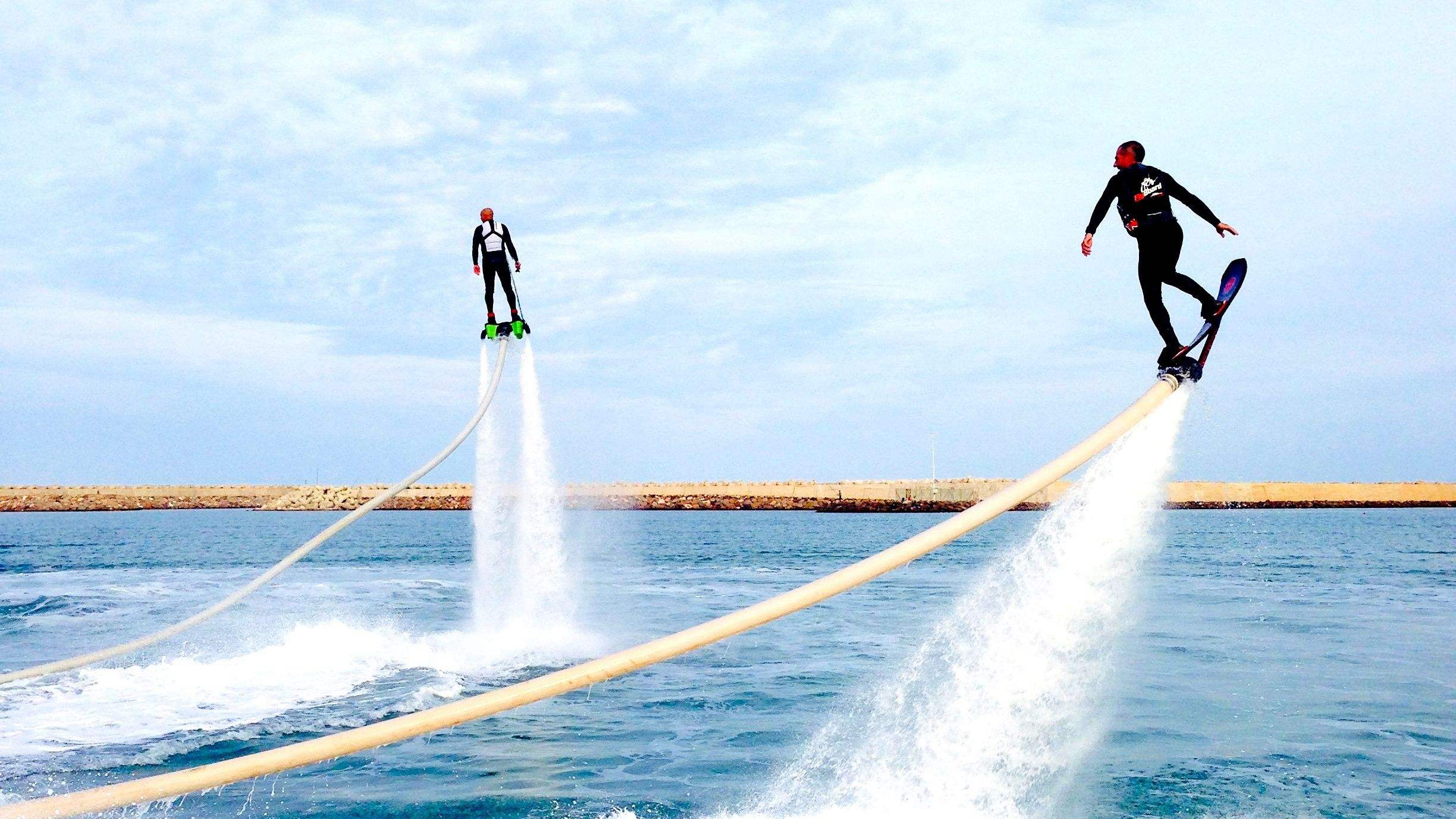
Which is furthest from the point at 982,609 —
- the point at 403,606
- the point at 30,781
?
the point at 403,606

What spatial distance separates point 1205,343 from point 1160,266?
742 millimetres

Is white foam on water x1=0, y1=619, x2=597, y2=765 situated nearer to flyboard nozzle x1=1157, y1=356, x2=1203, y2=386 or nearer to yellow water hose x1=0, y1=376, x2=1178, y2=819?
yellow water hose x1=0, y1=376, x2=1178, y2=819

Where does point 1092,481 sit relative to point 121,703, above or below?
above

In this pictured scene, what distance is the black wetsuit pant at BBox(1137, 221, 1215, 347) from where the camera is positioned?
860 centimetres

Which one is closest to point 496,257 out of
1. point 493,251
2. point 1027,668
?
point 493,251

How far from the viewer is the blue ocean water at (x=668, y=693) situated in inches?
499

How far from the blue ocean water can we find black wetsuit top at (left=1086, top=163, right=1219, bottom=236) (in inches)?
122

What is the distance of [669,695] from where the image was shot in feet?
60.9

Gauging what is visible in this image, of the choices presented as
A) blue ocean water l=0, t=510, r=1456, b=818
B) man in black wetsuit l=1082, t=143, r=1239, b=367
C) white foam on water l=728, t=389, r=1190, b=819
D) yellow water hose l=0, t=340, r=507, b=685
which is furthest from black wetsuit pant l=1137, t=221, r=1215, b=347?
yellow water hose l=0, t=340, r=507, b=685

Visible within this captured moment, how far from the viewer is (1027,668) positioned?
1065 cm

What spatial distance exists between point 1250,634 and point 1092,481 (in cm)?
1954

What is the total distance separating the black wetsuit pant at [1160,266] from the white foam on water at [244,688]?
42.2 feet

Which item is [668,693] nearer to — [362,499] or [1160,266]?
[1160,266]

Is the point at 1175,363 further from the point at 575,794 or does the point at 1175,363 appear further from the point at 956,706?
the point at 575,794
